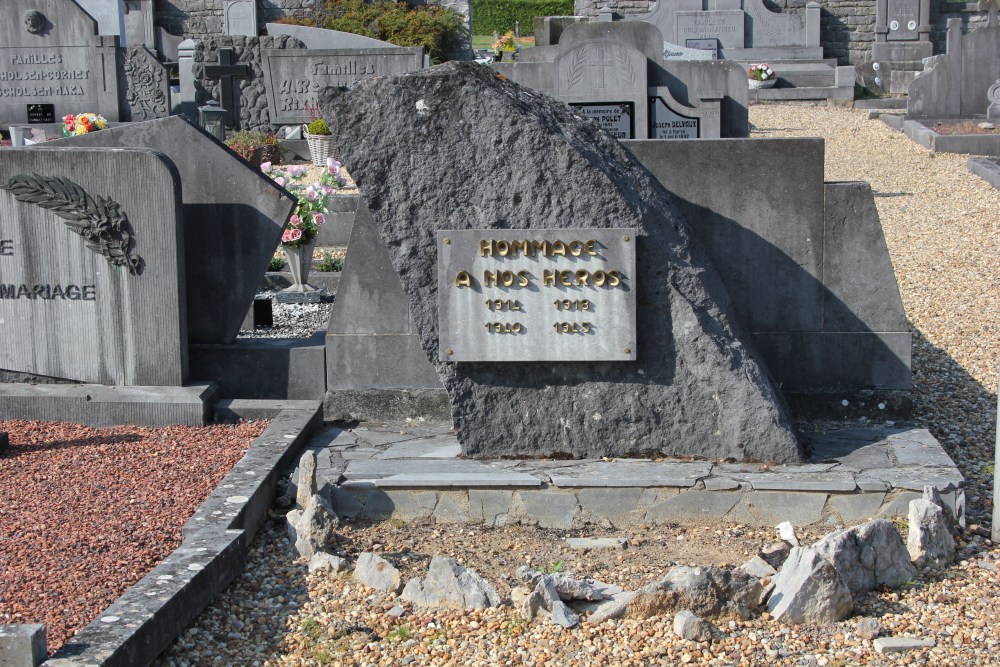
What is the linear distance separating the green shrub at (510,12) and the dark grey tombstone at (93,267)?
34.7 metres

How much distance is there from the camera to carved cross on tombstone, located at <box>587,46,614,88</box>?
1116 centimetres

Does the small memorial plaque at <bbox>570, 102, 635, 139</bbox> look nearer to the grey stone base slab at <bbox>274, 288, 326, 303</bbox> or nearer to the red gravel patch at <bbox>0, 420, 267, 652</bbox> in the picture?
the grey stone base slab at <bbox>274, 288, 326, 303</bbox>

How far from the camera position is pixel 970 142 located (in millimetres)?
15953

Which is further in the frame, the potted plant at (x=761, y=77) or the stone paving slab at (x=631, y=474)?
the potted plant at (x=761, y=77)

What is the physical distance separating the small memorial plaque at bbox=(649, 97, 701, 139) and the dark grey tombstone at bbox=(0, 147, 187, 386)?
6.50 meters

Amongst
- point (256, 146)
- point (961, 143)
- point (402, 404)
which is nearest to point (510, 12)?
point (961, 143)

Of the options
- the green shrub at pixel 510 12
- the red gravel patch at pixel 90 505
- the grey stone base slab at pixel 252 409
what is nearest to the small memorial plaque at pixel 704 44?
the green shrub at pixel 510 12

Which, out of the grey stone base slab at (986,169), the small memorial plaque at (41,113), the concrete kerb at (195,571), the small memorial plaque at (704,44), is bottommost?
the concrete kerb at (195,571)

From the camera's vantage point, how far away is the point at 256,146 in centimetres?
1538

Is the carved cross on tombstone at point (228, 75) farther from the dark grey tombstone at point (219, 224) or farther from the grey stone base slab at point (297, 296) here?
the dark grey tombstone at point (219, 224)

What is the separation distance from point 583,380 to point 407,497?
924mm

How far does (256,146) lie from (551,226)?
440 inches

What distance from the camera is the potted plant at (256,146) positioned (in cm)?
1491

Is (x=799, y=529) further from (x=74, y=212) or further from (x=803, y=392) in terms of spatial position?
(x=74, y=212)
